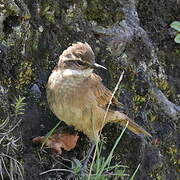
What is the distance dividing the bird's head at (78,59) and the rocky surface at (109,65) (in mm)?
297

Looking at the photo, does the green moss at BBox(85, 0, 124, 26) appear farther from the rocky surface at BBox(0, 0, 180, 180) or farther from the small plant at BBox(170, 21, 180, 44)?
the small plant at BBox(170, 21, 180, 44)

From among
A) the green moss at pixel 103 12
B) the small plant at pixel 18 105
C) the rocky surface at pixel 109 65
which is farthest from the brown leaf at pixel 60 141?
the green moss at pixel 103 12

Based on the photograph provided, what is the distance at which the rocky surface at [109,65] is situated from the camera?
5184mm

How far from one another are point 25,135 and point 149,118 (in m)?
1.71

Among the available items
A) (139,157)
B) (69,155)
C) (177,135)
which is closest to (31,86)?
(69,155)

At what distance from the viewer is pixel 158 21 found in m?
7.03

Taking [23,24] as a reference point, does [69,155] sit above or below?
below

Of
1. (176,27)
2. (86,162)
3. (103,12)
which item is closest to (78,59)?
(86,162)

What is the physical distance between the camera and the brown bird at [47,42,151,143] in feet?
17.4

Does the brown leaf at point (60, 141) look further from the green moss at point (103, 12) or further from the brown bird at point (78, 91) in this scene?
the green moss at point (103, 12)

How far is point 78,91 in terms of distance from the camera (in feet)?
17.6

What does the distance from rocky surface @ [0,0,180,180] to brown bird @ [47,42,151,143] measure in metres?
0.22

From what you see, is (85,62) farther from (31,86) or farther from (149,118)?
(149,118)

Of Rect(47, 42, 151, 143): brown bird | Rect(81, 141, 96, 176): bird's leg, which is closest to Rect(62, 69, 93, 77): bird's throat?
Rect(47, 42, 151, 143): brown bird
